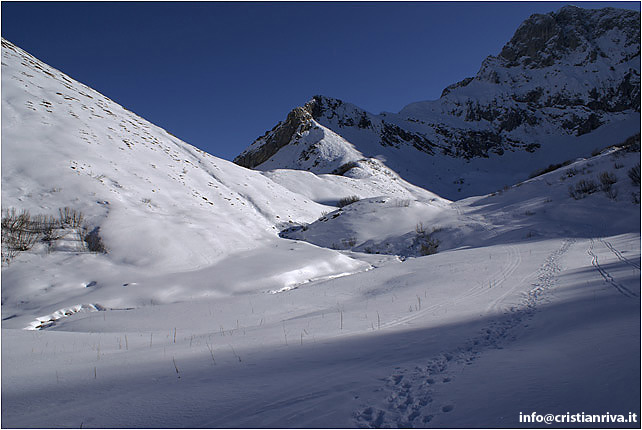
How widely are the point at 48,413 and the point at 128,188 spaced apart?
9209mm

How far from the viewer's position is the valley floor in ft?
5.74

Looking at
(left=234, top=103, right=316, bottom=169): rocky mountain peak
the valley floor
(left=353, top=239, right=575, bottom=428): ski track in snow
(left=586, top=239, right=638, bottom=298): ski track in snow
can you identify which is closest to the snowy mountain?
(left=234, top=103, right=316, bottom=169): rocky mountain peak

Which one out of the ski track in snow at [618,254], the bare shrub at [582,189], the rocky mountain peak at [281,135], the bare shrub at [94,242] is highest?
the rocky mountain peak at [281,135]

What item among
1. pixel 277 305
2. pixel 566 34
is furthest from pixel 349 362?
pixel 566 34

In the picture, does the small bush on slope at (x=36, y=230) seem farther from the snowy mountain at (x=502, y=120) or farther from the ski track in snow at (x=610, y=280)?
the snowy mountain at (x=502, y=120)

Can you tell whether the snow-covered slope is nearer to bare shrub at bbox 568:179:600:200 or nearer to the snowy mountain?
bare shrub at bbox 568:179:600:200

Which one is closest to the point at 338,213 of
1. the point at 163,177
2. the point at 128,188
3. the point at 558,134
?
the point at 163,177

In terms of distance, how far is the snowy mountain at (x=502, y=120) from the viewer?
46.1 meters

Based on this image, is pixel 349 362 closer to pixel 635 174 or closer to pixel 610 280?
pixel 610 280

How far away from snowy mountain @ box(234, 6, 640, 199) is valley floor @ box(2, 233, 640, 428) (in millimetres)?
33565

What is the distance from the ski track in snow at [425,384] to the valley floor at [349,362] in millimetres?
10

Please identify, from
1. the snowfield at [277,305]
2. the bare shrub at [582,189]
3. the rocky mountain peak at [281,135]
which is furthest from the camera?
the rocky mountain peak at [281,135]

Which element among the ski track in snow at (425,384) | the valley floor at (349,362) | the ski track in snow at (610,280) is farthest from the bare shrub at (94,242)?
the ski track in snow at (610,280)

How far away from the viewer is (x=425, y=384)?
2051 millimetres
